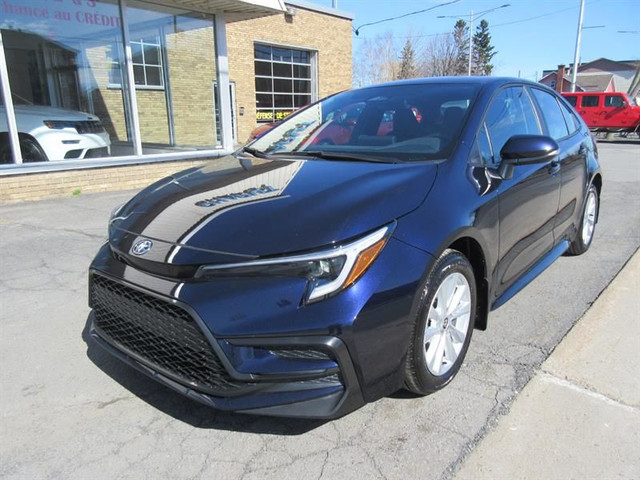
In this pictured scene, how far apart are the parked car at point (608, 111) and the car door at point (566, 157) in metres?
21.0

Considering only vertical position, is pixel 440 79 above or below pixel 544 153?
above

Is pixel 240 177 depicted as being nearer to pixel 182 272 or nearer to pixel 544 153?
pixel 182 272

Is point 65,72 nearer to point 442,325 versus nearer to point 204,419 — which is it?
point 204,419

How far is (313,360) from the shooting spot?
1.96 m

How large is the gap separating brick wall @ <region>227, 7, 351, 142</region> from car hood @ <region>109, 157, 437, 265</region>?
1499 centimetres

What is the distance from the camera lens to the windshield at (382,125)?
290cm

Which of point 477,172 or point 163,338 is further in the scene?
point 477,172

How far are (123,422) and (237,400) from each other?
0.77 metres

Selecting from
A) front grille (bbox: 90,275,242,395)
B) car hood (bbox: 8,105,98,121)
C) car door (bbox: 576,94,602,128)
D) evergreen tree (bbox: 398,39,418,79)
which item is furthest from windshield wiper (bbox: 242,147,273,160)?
evergreen tree (bbox: 398,39,418,79)

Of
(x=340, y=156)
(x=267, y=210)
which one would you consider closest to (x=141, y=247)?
(x=267, y=210)

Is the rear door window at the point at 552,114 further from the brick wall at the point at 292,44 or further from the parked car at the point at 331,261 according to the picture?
the brick wall at the point at 292,44

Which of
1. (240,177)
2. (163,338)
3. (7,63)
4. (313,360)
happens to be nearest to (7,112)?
(7,63)

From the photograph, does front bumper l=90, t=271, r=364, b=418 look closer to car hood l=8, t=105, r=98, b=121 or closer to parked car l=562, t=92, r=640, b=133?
car hood l=8, t=105, r=98, b=121

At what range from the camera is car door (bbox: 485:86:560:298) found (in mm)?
2975
